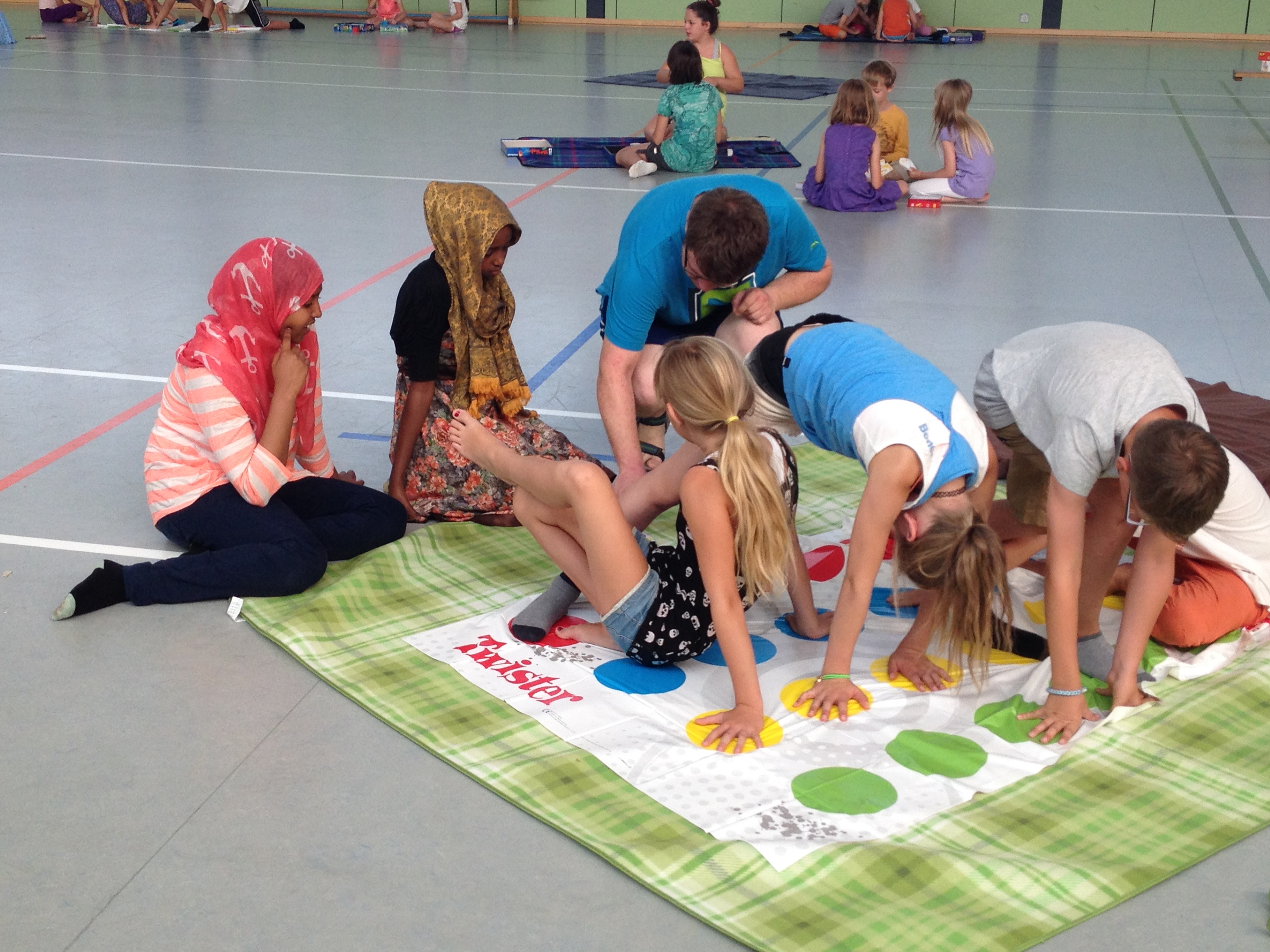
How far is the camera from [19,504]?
11.1ft

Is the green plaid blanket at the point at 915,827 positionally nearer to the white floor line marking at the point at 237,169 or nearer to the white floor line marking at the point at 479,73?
the white floor line marking at the point at 237,169

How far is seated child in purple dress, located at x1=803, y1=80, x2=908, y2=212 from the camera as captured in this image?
7086 mm

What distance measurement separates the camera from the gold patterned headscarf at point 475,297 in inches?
129

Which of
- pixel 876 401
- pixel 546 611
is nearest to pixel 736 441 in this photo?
pixel 876 401

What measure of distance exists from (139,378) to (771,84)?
900 cm

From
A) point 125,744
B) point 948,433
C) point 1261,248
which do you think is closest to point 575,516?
point 948,433

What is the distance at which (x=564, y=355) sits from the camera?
15.4 feet

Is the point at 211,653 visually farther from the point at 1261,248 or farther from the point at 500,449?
the point at 1261,248

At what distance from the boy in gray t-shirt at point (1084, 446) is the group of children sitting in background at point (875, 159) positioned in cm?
466

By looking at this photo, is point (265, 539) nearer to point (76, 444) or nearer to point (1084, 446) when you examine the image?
point (76, 444)

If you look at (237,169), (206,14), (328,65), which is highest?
(206,14)

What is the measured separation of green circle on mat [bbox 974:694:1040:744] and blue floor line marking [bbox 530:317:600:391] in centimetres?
228

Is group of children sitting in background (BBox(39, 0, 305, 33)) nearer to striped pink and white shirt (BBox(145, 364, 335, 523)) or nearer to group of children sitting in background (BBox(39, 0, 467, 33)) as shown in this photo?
group of children sitting in background (BBox(39, 0, 467, 33))

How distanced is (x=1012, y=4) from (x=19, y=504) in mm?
16527
